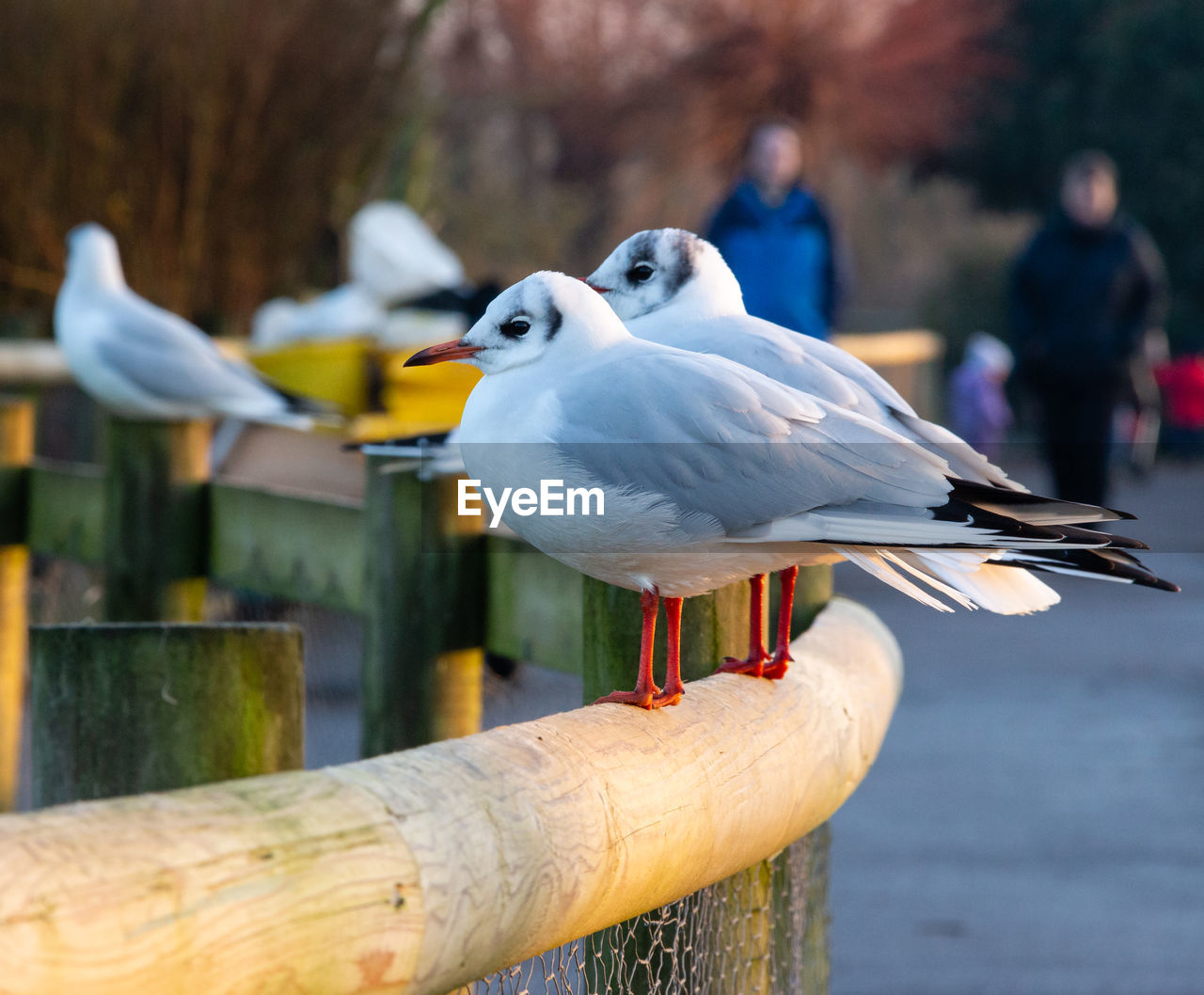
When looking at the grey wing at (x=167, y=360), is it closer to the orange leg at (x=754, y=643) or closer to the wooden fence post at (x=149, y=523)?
the wooden fence post at (x=149, y=523)

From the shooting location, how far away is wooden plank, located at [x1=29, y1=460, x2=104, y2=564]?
151 inches

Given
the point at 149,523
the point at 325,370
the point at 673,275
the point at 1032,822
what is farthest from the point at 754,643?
the point at 325,370

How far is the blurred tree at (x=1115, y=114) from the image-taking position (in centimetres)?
1809

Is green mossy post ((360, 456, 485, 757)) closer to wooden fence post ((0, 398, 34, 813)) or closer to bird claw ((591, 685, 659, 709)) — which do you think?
bird claw ((591, 685, 659, 709))

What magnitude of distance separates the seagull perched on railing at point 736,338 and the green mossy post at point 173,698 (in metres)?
0.55

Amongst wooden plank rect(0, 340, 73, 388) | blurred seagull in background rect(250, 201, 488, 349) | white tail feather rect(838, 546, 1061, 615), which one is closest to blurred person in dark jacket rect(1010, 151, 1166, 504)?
blurred seagull in background rect(250, 201, 488, 349)

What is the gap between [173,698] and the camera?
1917 mm

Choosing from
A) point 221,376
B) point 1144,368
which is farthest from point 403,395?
point 1144,368

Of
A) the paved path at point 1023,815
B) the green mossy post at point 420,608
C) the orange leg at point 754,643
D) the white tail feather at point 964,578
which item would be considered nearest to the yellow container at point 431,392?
the paved path at point 1023,815

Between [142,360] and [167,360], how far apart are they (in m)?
0.08

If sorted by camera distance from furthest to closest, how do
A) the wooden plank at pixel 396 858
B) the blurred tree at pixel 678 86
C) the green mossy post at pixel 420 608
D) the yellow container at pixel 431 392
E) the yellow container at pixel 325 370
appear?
the blurred tree at pixel 678 86, the yellow container at pixel 325 370, the yellow container at pixel 431 392, the green mossy post at pixel 420 608, the wooden plank at pixel 396 858

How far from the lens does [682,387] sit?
1.68 meters

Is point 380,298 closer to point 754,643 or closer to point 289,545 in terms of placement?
point 289,545

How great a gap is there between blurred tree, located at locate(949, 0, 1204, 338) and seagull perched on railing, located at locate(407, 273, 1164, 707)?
16432 mm
